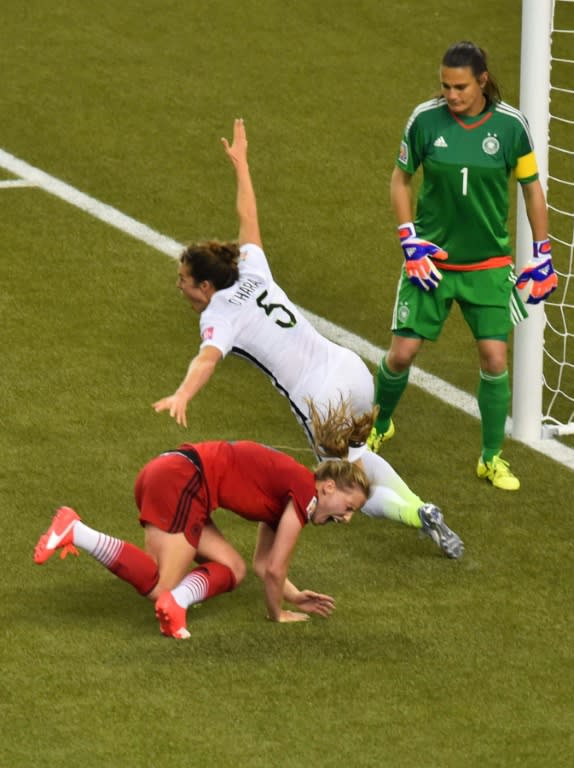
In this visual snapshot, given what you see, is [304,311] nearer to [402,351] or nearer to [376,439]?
[376,439]

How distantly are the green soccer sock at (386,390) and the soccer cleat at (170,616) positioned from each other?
7.33ft

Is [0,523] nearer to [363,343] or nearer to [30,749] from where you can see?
[30,749]

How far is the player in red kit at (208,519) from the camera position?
7.36 m

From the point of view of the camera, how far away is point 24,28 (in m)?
15.8

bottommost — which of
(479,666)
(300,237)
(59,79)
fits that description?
(479,666)

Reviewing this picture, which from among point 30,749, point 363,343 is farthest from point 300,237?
point 30,749

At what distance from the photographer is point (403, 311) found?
883 cm

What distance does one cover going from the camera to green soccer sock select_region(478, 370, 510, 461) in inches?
348

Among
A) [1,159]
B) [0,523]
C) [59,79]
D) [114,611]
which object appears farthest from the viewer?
[59,79]

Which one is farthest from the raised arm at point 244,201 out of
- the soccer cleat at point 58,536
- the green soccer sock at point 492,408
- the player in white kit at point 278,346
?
the soccer cleat at point 58,536

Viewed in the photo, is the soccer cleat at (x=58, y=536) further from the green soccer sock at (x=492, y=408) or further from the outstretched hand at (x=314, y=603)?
the green soccer sock at (x=492, y=408)

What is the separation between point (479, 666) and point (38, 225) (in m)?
6.13

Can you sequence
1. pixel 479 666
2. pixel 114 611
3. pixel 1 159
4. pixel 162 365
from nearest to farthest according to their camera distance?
pixel 479 666
pixel 114 611
pixel 162 365
pixel 1 159

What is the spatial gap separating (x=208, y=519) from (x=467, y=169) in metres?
2.09
